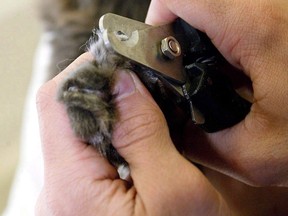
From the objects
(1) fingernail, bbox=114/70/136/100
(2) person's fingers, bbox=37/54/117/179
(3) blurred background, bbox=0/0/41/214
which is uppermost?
(1) fingernail, bbox=114/70/136/100

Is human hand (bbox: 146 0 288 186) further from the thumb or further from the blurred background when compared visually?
the blurred background

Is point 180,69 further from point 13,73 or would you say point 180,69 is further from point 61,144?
point 13,73

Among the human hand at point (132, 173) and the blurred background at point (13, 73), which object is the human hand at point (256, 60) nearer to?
the human hand at point (132, 173)

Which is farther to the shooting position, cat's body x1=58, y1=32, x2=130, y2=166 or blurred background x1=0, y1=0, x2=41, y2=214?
blurred background x1=0, y1=0, x2=41, y2=214

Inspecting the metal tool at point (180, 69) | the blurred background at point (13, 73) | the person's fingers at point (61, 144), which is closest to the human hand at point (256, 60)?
the metal tool at point (180, 69)

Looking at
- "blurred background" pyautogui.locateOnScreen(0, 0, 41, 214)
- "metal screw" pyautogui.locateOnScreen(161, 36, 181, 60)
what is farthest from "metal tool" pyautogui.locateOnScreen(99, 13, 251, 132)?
"blurred background" pyautogui.locateOnScreen(0, 0, 41, 214)
